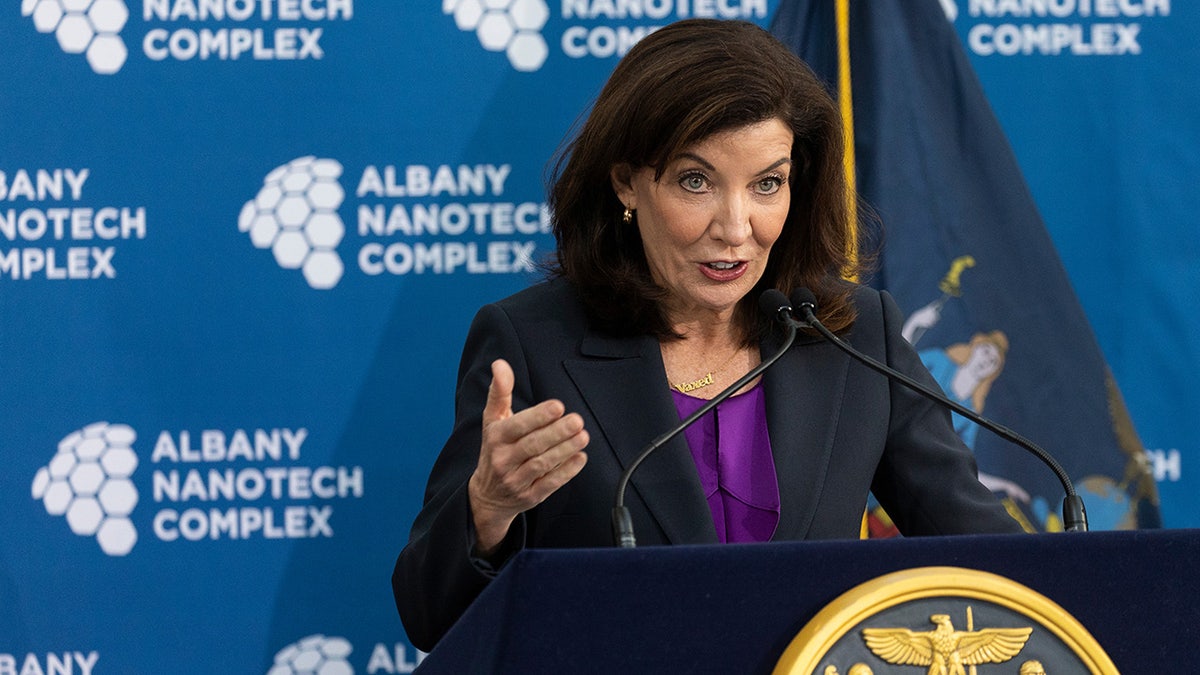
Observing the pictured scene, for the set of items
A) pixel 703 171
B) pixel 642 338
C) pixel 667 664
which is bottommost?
pixel 667 664

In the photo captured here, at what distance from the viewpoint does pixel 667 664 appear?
0.98 meters

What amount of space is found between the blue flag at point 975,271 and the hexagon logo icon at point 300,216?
34.6 inches

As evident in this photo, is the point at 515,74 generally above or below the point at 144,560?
above

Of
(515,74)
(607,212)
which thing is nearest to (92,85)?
(515,74)

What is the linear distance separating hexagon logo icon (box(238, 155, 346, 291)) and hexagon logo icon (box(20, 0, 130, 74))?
1.17ft

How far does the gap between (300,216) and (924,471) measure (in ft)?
4.16

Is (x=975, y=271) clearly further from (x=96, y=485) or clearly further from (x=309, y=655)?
(x=96, y=485)

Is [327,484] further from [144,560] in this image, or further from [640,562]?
[640,562]

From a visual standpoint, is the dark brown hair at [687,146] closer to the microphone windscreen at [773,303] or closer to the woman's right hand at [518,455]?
the microphone windscreen at [773,303]

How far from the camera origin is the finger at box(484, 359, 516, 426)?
1.17 m

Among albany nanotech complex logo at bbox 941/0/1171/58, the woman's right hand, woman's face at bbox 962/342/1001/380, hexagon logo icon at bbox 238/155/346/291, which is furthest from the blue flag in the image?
the woman's right hand

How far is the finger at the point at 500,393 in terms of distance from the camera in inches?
46.2

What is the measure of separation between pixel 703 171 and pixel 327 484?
1128mm

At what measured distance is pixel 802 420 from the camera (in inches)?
63.9
